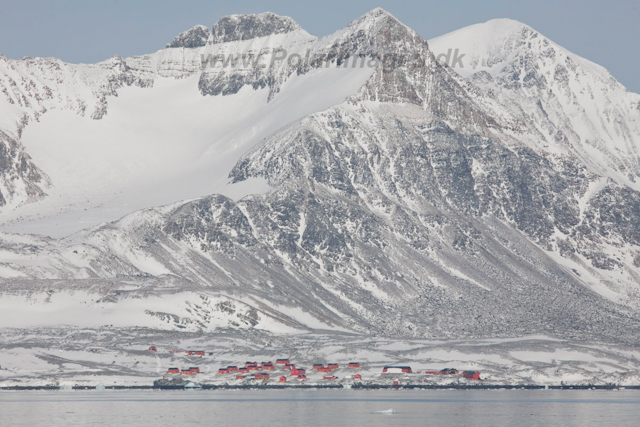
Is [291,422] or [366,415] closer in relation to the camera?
[291,422]

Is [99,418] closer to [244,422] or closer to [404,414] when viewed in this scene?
[244,422]

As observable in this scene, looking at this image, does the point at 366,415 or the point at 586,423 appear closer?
the point at 586,423

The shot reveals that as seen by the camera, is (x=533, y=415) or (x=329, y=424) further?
(x=533, y=415)

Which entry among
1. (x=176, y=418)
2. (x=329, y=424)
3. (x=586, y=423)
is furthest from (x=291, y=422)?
(x=586, y=423)

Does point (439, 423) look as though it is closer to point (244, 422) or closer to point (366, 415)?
point (366, 415)

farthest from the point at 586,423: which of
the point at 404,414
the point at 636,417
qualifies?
the point at 404,414

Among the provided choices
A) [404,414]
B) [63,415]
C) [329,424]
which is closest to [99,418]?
[63,415]

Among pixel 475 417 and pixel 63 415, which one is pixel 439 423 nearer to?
pixel 475 417
